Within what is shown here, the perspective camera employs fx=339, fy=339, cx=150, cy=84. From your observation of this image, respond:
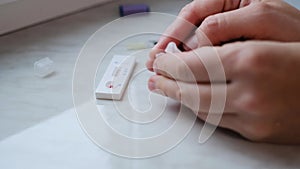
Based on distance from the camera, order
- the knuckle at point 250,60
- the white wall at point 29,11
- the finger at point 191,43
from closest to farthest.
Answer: the knuckle at point 250,60 < the finger at point 191,43 < the white wall at point 29,11

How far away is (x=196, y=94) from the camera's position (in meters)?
0.40

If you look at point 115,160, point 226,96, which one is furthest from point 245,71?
point 115,160

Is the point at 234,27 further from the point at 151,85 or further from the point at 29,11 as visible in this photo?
the point at 29,11

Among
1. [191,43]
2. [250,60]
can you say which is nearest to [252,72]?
[250,60]

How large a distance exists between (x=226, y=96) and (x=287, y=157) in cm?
10

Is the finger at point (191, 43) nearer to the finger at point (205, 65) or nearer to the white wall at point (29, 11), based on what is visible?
the finger at point (205, 65)

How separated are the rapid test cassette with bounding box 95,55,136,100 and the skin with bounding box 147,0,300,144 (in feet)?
0.18

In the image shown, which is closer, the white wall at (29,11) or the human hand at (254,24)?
the human hand at (254,24)

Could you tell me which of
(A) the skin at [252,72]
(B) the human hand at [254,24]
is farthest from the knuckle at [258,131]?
(B) the human hand at [254,24]

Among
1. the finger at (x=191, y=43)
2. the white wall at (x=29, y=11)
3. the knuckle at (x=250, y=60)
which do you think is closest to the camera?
the knuckle at (x=250, y=60)

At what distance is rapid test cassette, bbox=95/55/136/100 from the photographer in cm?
48

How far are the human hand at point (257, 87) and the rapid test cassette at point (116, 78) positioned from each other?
0.12 meters

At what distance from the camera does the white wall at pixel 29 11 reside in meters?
0.64

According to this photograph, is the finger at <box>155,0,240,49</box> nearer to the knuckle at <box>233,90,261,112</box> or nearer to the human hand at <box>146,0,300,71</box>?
the human hand at <box>146,0,300,71</box>
